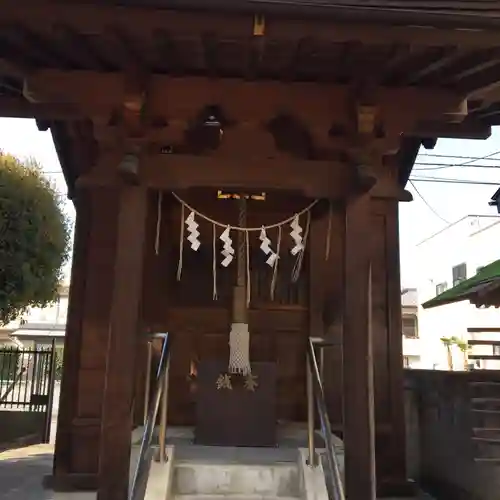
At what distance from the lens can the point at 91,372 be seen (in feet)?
18.7

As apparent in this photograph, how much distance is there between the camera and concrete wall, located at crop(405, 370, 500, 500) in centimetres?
513

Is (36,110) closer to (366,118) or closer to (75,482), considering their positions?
(366,118)

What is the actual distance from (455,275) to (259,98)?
989 inches

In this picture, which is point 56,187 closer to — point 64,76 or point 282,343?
point 282,343

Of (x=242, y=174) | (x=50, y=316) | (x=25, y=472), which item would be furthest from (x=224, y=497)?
(x=50, y=316)

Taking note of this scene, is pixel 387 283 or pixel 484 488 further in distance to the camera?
pixel 387 283

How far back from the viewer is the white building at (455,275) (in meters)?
24.2

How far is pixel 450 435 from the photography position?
575cm

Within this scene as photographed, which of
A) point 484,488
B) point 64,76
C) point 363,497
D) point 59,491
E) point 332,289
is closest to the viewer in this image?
point 363,497

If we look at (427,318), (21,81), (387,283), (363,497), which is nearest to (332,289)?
(387,283)

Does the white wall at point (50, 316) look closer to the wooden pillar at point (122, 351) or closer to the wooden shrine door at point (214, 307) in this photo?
the wooden shrine door at point (214, 307)

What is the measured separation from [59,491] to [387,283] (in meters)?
3.98

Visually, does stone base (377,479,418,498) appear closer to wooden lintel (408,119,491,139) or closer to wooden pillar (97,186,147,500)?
wooden pillar (97,186,147,500)

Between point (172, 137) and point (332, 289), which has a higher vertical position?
point (172, 137)
